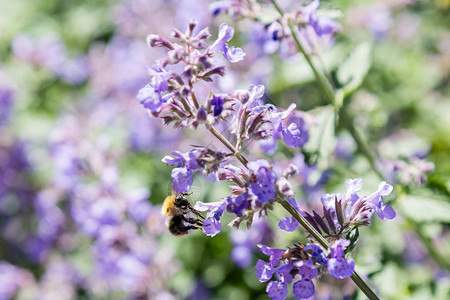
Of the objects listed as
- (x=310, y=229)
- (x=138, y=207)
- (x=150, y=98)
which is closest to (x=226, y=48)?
(x=150, y=98)

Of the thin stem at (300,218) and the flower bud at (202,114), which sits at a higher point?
the flower bud at (202,114)

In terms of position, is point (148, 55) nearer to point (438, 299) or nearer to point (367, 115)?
point (367, 115)

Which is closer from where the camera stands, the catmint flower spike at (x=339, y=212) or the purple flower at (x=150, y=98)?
the purple flower at (x=150, y=98)

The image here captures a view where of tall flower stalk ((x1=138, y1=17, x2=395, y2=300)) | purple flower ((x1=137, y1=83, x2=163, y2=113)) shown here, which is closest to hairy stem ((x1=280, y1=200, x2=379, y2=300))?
tall flower stalk ((x1=138, y1=17, x2=395, y2=300))

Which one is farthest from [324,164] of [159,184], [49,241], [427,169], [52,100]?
[52,100]

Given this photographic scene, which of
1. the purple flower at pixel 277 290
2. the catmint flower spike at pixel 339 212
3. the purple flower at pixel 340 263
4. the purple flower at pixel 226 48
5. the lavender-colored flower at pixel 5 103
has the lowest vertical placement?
the lavender-colored flower at pixel 5 103

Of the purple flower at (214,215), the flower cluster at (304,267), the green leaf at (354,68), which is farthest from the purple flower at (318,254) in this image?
the green leaf at (354,68)

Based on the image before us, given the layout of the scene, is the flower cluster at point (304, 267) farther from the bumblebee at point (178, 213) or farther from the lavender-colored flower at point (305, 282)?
the bumblebee at point (178, 213)
